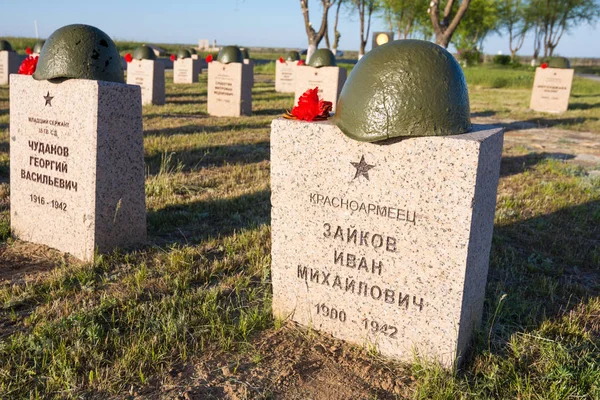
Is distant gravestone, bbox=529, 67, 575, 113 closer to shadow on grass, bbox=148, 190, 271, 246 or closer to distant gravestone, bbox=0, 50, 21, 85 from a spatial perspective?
shadow on grass, bbox=148, 190, 271, 246

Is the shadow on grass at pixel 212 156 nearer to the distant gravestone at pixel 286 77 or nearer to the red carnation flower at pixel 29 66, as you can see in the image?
the red carnation flower at pixel 29 66

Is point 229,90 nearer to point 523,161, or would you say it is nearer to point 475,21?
point 523,161

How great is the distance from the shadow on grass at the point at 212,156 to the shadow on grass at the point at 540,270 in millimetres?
4386

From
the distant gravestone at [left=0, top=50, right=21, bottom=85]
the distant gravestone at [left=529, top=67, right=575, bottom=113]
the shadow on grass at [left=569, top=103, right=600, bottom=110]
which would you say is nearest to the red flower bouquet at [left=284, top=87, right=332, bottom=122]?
the distant gravestone at [left=529, top=67, right=575, bottom=113]

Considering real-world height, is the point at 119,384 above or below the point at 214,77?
below

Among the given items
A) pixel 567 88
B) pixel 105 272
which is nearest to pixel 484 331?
pixel 105 272

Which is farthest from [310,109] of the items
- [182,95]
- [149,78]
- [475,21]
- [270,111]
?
[475,21]

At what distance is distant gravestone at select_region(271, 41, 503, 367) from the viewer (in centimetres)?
275

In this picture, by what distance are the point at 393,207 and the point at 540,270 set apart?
2282 millimetres

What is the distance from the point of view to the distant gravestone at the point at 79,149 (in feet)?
13.8

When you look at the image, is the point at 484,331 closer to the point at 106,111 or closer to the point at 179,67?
the point at 106,111

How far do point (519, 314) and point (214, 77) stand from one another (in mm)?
12107

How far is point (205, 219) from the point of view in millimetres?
5566

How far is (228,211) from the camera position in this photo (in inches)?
230
